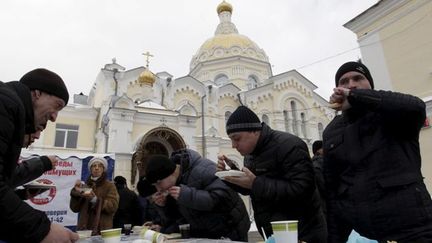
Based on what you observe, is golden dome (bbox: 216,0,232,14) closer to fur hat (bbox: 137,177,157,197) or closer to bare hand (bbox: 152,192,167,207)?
fur hat (bbox: 137,177,157,197)

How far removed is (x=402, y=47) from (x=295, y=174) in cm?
932

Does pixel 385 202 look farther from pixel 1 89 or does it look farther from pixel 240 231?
pixel 1 89

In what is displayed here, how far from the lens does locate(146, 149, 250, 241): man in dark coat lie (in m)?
2.57

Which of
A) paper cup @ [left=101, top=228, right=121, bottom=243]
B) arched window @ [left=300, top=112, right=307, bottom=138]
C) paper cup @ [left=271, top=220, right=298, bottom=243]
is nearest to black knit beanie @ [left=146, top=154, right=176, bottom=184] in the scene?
paper cup @ [left=101, top=228, right=121, bottom=243]

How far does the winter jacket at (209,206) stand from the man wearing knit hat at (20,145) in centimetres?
111

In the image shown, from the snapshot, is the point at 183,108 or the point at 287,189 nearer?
the point at 287,189

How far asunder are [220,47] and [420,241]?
27.8m

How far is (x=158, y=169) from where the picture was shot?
2.75 meters

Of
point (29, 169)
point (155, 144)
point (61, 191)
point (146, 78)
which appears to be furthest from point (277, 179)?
point (146, 78)

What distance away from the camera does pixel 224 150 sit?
1897 centimetres

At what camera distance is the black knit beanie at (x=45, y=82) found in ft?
6.07

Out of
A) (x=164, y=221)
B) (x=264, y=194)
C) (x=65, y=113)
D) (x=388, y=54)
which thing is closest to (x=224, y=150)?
(x=65, y=113)

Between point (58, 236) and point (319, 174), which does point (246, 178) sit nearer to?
point (58, 236)

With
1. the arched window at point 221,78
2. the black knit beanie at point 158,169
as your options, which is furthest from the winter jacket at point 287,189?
the arched window at point 221,78
